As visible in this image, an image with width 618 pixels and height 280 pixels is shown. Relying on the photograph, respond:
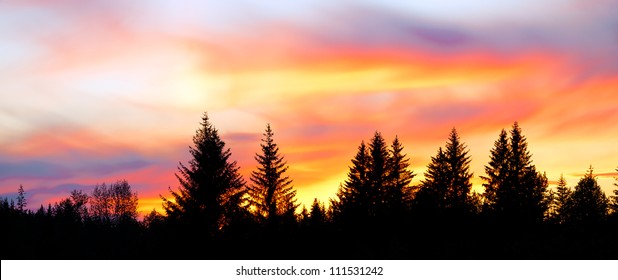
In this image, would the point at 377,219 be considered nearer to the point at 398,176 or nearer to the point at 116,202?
the point at 398,176

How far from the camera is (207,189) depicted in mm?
32000

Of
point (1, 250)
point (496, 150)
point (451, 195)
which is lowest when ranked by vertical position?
point (1, 250)

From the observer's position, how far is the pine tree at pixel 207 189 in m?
31.5

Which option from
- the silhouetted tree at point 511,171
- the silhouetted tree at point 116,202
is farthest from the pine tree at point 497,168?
the silhouetted tree at point 116,202

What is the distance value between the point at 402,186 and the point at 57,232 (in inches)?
2181

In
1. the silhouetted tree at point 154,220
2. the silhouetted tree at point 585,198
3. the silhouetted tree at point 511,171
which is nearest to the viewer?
the silhouetted tree at point 154,220

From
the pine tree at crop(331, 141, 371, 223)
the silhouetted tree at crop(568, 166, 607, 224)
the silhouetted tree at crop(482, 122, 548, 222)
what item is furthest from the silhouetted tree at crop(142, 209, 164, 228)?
the silhouetted tree at crop(568, 166, 607, 224)

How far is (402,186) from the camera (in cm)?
4944

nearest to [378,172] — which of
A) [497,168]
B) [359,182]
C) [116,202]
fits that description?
[359,182]

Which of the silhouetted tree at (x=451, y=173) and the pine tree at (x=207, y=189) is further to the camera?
the silhouetted tree at (x=451, y=173)

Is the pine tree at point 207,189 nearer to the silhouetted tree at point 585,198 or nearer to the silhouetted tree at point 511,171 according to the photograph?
the silhouetted tree at point 511,171

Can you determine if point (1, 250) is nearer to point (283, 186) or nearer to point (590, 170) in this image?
point (283, 186)
